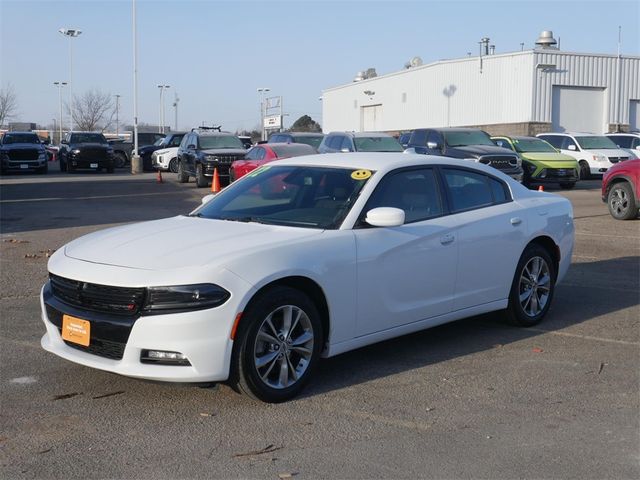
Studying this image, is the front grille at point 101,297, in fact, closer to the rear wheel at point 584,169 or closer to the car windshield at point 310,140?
the car windshield at point 310,140

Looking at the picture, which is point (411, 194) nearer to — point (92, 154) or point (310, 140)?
point (310, 140)

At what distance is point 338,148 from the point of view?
23.8 meters

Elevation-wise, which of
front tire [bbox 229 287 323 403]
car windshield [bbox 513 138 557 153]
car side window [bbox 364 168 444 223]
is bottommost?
front tire [bbox 229 287 323 403]

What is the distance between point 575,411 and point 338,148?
18908 millimetres

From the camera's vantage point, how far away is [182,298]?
16.2 ft

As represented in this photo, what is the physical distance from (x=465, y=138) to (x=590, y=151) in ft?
25.2

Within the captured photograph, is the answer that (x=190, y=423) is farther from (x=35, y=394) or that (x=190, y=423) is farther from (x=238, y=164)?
(x=238, y=164)

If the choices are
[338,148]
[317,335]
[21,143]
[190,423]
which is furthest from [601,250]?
[21,143]

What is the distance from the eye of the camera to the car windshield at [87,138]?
3725 centimetres

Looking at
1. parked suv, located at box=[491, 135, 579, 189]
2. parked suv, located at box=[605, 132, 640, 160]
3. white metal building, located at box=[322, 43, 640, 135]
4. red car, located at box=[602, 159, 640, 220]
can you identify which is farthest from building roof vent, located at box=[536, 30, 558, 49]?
red car, located at box=[602, 159, 640, 220]

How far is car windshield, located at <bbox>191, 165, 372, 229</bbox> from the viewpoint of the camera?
6.08 metres

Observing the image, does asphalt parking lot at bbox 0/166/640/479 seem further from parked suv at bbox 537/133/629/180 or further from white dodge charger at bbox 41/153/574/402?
parked suv at bbox 537/133/629/180

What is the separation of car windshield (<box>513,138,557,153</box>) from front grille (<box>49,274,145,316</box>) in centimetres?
2191

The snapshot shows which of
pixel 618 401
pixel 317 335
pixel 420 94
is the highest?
pixel 420 94
